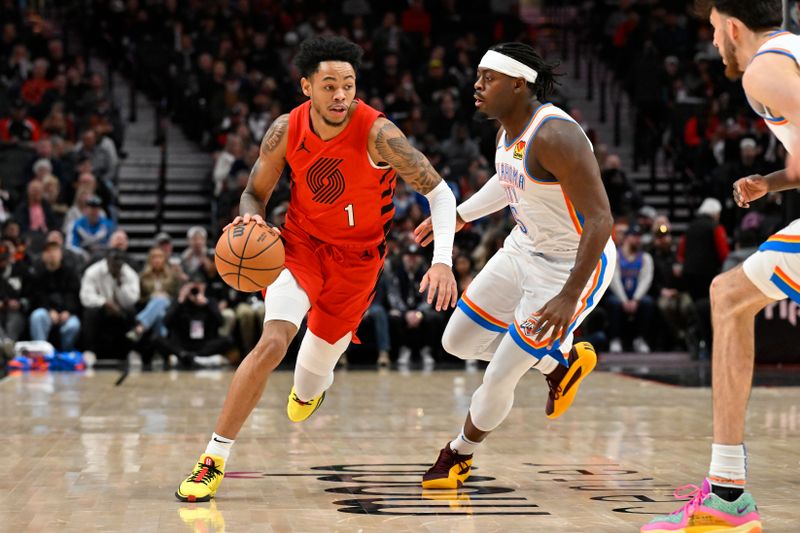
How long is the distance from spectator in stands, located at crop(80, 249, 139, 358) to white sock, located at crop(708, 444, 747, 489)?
9802 millimetres

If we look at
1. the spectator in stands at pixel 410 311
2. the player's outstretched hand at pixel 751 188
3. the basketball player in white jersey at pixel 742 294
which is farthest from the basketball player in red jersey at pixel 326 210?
the spectator in stands at pixel 410 311

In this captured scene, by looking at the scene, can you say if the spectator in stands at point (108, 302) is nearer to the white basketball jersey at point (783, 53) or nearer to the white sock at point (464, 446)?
the white sock at point (464, 446)

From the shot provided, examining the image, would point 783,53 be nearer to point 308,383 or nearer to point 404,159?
point 404,159

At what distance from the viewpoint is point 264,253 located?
17.1 ft

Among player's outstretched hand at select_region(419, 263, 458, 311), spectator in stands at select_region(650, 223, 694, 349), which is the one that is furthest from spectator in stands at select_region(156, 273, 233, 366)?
player's outstretched hand at select_region(419, 263, 458, 311)

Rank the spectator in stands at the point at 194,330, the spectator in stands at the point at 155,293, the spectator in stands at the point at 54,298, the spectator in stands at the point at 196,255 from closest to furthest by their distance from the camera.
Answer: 1. the spectator in stands at the point at 54,298
2. the spectator in stands at the point at 194,330
3. the spectator in stands at the point at 155,293
4. the spectator in stands at the point at 196,255

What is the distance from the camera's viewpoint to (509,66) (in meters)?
5.44

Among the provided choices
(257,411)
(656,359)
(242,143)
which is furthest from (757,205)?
(257,411)

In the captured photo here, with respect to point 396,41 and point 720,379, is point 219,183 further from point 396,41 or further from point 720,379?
point 720,379

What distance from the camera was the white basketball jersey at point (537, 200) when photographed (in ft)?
17.6

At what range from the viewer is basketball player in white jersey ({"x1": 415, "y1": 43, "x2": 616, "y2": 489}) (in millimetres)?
5203

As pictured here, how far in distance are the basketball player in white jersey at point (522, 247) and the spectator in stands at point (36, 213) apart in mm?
9424

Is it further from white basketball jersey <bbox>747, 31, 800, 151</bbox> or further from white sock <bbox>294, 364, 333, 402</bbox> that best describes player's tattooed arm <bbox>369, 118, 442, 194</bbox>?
white basketball jersey <bbox>747, 31, 800, 151</bbox>

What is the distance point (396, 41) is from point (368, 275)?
45.8ft
